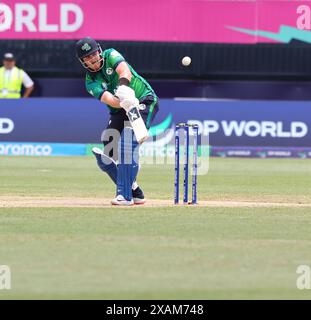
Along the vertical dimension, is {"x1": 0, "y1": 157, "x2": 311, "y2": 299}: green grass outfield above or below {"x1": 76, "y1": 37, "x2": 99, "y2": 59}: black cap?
below

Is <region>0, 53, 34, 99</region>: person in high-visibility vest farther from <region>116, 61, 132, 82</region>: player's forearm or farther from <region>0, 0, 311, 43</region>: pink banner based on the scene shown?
<region>116, 61, 132, 82</region>: player's forearm

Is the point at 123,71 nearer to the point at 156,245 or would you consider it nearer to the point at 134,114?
the point at 134,114

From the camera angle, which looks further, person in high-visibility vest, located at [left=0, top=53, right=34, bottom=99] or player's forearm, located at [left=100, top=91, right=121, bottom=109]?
person in high-visibility vest, located at [left=0, top=53, right=34, bottom=99]

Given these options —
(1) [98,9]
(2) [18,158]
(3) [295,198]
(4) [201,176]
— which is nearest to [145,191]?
(3) [295,198]

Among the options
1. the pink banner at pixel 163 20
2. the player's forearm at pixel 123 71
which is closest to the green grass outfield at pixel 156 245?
the player's forearm at pixel 123 71

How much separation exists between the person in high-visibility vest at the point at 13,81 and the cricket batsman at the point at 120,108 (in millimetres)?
10653

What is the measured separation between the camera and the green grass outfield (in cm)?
748

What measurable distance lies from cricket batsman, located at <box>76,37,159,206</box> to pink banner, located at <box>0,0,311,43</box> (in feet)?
33.7

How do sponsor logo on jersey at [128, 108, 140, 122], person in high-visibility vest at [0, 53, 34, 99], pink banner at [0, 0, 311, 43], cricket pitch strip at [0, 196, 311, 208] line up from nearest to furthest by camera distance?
sponsor logo on jersey at [128, 108, 140, 122], cricket pitch strip at [0, 196, 311, 208], pink banner at [0, 0, 311, 43], person in high-visibility vest at [0, 53, 34, 99]

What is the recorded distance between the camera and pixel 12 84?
2306 cm

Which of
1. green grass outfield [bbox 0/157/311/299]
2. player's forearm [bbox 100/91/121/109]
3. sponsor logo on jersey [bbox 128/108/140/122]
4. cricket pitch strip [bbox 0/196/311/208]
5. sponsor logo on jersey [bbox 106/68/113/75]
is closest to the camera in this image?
green grass outfield [bbox 0/157/311/299]

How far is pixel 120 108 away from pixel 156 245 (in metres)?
3.19

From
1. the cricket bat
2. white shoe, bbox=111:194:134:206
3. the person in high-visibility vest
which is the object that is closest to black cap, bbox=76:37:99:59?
the cricket bat
